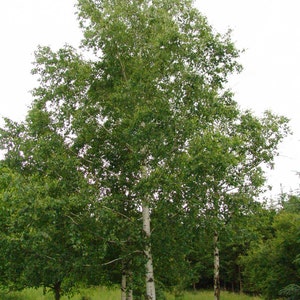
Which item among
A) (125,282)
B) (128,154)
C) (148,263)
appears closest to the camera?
(148,263)

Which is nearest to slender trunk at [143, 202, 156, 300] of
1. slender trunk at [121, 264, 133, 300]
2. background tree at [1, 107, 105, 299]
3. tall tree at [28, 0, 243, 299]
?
tall tree at [28, 0, 243, 299]

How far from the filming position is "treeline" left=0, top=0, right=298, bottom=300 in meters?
10.3

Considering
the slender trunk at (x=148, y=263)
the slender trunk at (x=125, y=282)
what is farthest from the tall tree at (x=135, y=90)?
the slender trunk at (x=125, y=282)

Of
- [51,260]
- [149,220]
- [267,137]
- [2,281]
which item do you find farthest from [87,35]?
[2,281]

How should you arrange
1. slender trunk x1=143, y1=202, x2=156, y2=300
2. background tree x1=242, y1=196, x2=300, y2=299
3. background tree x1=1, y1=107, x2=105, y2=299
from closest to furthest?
background tree x1=1, y1=107, x2=105, y2=299
slender trunk x1=143, y1=202, x2=156, y2=300
background tree x1=242, y1=196, x2=300, y2=299

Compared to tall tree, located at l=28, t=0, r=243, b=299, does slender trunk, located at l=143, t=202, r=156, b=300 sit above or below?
below

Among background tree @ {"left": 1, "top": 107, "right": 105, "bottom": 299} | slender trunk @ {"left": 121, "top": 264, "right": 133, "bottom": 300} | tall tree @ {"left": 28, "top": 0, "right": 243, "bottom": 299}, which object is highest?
tall tree @ {"left": 28, "top": 0, "right": 243, "bottom": 299}

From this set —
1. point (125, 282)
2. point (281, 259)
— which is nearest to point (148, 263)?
point (125, 282)

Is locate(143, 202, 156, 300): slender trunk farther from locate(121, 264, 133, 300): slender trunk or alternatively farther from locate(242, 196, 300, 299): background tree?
locate(242, 196, 300, 299): background tree

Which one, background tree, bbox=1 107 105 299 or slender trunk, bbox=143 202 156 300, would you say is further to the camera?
slender trunk, bbox=143 202 156 300

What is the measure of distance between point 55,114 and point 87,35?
3.21m

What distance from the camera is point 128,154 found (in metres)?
12.5

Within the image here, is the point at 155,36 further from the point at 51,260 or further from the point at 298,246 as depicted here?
the point at 298,246

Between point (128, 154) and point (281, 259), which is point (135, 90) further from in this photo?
point (281, 259)
